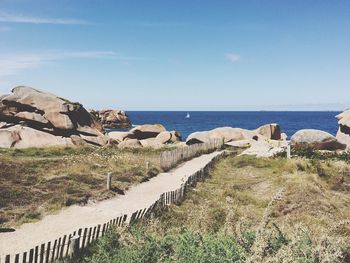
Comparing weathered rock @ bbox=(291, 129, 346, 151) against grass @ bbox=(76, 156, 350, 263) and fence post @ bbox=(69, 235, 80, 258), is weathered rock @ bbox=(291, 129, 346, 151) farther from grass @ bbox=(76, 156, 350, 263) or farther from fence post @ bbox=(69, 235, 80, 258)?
fence post @ bbox=(69, 235, 80, 258)

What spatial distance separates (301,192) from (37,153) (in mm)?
21618

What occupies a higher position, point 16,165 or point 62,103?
point 62,103

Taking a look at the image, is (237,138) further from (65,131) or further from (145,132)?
(65,131)

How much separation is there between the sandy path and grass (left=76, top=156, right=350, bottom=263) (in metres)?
2.02

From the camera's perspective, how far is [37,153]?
33.5 m

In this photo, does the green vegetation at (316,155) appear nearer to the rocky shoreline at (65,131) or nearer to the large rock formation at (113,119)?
the rocky shoreline at (65,131)

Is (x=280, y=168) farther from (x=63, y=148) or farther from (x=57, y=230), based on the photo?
(x=63, y=148)

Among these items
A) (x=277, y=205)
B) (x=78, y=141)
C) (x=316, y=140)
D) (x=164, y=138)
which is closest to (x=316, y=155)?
(x=316, y=140)

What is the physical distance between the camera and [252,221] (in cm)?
1530

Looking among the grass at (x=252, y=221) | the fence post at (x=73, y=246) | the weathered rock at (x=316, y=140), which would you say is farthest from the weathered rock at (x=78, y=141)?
the fence post at (x=73, y=246)

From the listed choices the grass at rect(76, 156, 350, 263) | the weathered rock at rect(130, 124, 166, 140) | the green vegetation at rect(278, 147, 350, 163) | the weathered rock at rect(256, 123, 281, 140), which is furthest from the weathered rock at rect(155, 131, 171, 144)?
the green vegetation at rect(278, 147, 350, 163)

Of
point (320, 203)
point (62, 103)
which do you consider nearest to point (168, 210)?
point (320, 203)

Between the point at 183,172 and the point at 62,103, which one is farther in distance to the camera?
the point at 62,103

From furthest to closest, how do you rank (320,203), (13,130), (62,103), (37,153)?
(62,103), (13,130), (37,153), (320,203)
